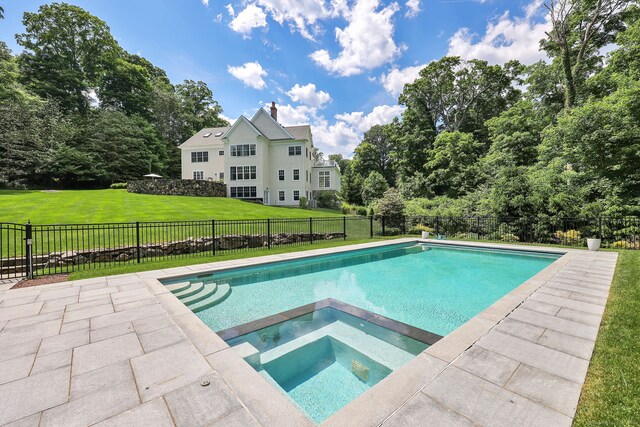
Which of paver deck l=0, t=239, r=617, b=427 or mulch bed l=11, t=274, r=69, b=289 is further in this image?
mulch bed l=11, t=274, r=69, b=289

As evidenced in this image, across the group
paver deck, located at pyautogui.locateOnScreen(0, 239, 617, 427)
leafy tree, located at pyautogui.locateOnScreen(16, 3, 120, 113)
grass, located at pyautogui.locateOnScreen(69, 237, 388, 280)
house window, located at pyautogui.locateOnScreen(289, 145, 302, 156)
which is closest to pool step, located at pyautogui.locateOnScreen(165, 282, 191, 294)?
paver deck, located at pyautogui.locateOnScreen(0, 239, 617, 427)

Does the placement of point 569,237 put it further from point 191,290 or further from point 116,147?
point 116,147

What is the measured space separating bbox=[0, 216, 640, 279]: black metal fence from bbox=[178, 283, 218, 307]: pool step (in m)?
3.51

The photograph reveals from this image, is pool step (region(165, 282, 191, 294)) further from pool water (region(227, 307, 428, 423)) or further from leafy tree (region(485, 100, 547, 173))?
leafy tree (region(485, 100, 547, 173))

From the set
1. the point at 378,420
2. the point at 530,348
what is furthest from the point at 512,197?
the point at 378,420

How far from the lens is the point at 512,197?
13.2 m

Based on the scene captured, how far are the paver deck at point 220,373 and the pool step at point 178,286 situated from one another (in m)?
1.25

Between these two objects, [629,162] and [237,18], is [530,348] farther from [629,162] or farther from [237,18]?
[237,18]

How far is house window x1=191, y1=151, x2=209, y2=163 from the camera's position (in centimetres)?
2942

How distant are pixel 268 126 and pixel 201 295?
81.6ft

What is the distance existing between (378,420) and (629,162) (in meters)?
16.0

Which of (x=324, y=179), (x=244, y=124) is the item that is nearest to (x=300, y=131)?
(x=244, y=124)

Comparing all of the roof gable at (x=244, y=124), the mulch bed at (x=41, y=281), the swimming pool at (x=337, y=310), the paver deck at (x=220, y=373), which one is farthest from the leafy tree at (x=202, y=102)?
the paver deck at (x=220, y=373)

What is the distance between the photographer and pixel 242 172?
2638cm
